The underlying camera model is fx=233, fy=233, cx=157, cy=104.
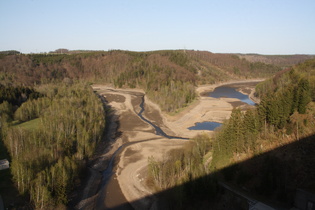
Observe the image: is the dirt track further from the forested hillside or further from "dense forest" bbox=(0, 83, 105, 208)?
the forested hillside

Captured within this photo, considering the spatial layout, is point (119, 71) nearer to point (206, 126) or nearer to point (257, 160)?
point (206, 126)

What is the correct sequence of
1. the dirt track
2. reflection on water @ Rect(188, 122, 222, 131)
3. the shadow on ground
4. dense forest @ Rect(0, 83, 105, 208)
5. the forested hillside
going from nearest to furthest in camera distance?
the shadow on ground < dense forest @ Rect(0, 83, 105, 208) < the dirt track < reflection on water @ Rect(188, 122, 222, 131) < the forested hillside

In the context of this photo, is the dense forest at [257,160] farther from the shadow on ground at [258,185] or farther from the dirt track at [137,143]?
the dirt track at [137,143]

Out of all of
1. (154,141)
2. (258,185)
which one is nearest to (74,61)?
(154,141)

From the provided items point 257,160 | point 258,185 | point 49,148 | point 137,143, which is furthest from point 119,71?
point 258,185

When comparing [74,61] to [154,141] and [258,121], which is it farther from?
[258,121]

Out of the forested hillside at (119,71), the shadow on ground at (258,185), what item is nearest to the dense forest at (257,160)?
the shadow on ground at (258,185)

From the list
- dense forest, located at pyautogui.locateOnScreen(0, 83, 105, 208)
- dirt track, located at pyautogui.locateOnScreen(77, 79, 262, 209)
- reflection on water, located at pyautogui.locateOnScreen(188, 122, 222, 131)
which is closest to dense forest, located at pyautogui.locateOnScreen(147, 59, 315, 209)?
dirt track, located at pyautogui.locateOnScreen(77, 79, 262, 209)

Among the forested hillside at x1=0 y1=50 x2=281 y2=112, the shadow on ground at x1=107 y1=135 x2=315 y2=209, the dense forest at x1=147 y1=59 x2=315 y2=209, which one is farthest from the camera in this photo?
the forested hillside at x1=0 y1=50 x2=281 y2=112
